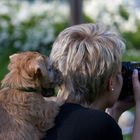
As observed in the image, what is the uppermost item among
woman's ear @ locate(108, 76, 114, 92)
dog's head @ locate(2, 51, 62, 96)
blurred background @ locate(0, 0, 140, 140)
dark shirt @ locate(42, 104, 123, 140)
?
dog's head @ locate(2, 51, 62, 96)

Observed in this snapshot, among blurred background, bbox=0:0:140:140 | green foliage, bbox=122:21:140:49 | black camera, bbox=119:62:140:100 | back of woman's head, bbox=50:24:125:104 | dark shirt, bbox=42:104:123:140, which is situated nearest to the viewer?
dark shirt, bbox=42:104:123:140

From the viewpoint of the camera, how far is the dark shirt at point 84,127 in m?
3.91

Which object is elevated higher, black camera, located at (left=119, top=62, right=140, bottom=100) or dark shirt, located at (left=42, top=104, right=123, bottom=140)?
black camera, located at (left=119, top=62, right=140, bottom=100)

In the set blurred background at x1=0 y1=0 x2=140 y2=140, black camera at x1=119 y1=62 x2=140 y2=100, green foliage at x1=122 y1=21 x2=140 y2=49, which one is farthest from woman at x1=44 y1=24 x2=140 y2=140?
green foliage at x1=122 y1=21 x2=140 y2=49

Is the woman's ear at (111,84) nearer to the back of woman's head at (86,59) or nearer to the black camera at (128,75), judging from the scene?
the back of woman's head at (86,59)

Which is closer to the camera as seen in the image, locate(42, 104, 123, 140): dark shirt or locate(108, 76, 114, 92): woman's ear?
locate(42, 104, 123, 140): dark shirt

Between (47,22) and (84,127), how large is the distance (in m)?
8.88

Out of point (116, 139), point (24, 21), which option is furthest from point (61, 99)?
point (24, 21)

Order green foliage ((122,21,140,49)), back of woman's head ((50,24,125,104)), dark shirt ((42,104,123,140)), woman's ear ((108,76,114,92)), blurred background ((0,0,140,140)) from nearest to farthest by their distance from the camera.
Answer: dark shirt ((42,104,123,140)), back of woman's head ((50,24,125,104)), woman's ear ((108,76,114,92)), blurred background ((0,0,140,140)), green foliage ((122,21,140,49))

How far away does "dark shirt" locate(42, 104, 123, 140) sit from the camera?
391 centimetres

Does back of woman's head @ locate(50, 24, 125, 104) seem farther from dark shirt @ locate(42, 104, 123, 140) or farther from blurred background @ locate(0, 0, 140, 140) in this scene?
blurred background @ locate(0, 0, 140, 140)

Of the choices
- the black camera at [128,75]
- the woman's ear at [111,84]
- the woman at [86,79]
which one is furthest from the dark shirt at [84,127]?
the black camera at [128,75]

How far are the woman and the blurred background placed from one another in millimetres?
7932

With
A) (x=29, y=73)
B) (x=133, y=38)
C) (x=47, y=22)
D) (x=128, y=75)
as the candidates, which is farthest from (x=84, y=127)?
(x=133, y=38)
